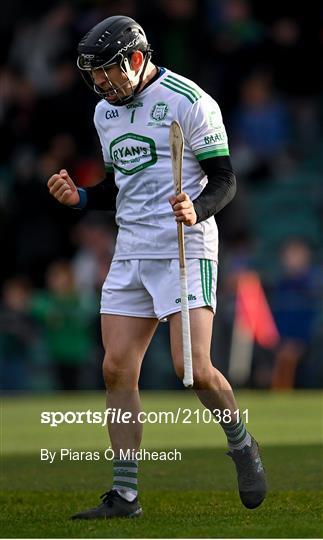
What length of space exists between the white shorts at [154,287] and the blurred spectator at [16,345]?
917 centimetres

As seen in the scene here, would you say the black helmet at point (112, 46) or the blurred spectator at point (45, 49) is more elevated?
the black helmet at point (112, 46)

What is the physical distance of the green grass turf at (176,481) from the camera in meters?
6.53

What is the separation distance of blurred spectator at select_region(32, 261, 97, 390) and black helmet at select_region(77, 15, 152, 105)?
922cm

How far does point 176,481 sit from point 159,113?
8.52 ft

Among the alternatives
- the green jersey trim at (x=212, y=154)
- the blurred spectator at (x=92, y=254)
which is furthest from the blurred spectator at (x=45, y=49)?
the green jersey trim at (x=212, y=154)

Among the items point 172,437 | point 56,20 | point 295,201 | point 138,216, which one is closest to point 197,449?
point 172,437

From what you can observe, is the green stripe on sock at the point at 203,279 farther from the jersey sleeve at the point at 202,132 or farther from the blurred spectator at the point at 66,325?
the blurred spectator at the point at 66,325

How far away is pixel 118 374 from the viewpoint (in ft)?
23.2

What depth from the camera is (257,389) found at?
16.7 m

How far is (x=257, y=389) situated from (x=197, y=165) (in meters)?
9.79

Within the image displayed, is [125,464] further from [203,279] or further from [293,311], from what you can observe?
[293,311]

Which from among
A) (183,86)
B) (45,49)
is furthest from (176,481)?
(45,49)

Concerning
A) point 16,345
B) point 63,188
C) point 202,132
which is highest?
point 202,132

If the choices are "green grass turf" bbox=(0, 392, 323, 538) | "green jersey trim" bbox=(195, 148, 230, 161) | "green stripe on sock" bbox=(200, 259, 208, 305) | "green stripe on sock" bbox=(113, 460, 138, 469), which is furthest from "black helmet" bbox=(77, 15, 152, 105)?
"green grass turf" bbox=(0, 392, 323, 538)
